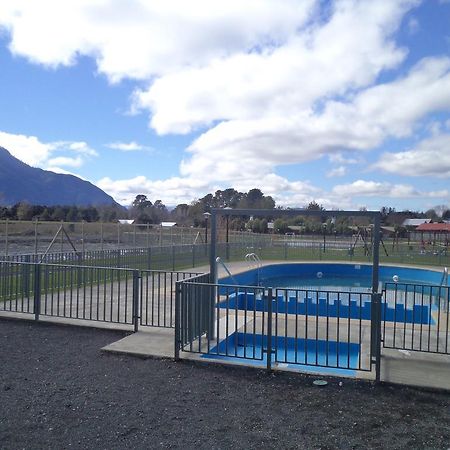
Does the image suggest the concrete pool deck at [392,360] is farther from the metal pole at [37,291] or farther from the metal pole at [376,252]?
the metal pole at [37,291]

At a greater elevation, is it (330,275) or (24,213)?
(24,213)

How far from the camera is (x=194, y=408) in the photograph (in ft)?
17.0

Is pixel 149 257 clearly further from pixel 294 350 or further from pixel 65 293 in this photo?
pixel 294 350

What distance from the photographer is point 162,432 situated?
4570 mm

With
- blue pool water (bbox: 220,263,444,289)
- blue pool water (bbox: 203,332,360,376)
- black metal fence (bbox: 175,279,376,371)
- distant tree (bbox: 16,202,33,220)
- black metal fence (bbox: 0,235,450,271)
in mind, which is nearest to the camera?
black metal fence (bbox: 175,279,376,371)

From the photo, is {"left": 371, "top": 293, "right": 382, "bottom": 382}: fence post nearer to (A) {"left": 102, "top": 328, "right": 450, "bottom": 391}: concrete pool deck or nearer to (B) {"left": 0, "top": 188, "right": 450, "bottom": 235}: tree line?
(A) {"left": 102, "top": 328, "right": 450, "bottom": 391}: concrete pool deck

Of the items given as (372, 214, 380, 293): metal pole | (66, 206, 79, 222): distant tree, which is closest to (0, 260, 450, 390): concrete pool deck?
(372, 214, 380, 293): metal pole

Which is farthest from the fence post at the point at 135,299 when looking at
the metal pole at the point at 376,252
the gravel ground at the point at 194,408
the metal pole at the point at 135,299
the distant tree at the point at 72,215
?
the distant tree at the point at 72,215

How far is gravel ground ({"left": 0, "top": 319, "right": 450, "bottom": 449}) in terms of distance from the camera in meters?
4.45

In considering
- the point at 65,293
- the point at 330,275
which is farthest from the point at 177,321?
the point at 330,275

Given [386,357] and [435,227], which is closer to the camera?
[386,357]

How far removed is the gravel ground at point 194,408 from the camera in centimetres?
445

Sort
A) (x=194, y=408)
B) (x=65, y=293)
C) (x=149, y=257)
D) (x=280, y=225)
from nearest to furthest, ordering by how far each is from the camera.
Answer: (x=194, y=408) → (x=65, y=293) → (x=149, y=257) → (x=280, y=225)

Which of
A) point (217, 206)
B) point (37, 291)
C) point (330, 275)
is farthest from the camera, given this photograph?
point (217, 206)
